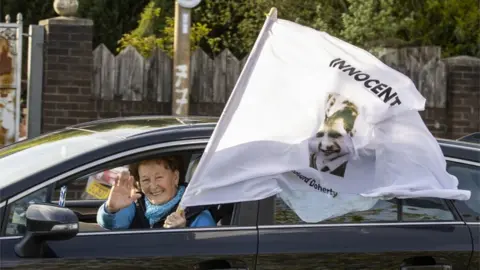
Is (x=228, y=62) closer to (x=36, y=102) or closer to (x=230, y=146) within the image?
(x=36, y=102)

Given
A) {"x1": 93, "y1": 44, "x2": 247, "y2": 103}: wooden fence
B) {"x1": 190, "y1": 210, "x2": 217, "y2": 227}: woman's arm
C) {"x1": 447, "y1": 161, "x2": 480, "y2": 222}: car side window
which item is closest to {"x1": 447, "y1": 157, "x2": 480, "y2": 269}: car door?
{"x1": 447, "y1": 161, "x2": 480, "y2": 222}: car side window

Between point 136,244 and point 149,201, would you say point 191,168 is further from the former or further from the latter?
point 136,244

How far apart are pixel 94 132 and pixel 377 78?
54.9 inches

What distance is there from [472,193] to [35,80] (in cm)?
667

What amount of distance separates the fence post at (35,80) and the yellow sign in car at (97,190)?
3.68 metres

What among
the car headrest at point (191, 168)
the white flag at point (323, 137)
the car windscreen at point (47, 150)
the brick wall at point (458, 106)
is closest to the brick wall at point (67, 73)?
the brick wall at point (458, 106)

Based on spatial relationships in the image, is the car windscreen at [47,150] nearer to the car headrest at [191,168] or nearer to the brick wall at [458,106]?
the car headrest at [191,168]

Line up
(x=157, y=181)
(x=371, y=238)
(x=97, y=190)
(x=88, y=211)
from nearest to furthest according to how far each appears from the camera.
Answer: (x=371, y=238)
(x=157, y=181)
(x=88, y=211)
(x=97, y=190)

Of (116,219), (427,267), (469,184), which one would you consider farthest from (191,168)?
(469,184)

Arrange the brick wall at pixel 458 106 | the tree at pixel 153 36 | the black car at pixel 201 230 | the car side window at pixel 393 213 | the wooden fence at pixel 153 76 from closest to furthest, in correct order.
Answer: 1. the black car at pixel 201 230
2. the car side window at pixel 393 213
3. the wooden fence at pixel 153 76
4. the brick wall at pixel 458 106
5. the tree at pixel 153 36

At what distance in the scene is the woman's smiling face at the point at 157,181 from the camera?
4.60 metres

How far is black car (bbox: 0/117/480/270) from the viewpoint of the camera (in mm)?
4176

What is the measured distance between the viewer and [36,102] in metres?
10.6

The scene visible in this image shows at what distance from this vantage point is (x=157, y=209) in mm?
4672
